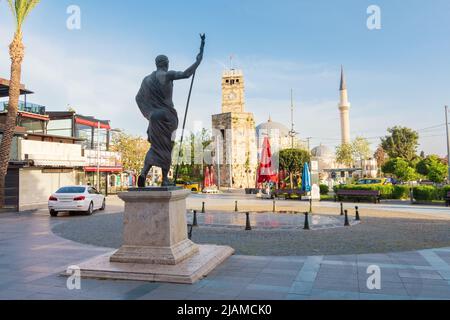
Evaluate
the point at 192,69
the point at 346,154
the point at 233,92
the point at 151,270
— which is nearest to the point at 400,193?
the point at 192,69

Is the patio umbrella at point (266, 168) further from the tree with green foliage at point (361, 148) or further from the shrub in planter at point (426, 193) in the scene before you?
the tree with green foliage at point (361, 148)

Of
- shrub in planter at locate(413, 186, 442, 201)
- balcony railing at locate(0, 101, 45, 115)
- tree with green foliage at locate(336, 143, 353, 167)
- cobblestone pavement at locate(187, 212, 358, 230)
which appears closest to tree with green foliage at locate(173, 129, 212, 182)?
tree with green foliage at locate(336, 143, 353, 167)

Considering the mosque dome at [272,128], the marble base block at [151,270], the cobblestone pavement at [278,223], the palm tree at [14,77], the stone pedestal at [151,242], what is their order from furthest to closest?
1. the mosque dome at [272,128]
2. the palm tree at [14,77]
3. the cobblestone pavement at [278,223]
4. the stone pedestal at [151,242]
5. the marble base block at [151,270]

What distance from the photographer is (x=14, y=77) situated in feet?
63.6

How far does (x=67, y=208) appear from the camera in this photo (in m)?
16.4

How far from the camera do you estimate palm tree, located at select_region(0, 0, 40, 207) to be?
18.8 metres

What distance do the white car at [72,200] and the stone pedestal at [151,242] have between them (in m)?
10.8

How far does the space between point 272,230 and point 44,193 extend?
17337mm

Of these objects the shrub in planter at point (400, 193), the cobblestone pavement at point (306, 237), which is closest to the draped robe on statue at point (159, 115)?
the cobblestone pavement at point (306, 237)

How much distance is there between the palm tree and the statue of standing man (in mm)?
15403

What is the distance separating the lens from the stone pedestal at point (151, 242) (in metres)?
6.12

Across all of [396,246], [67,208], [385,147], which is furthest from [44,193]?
[385,147]

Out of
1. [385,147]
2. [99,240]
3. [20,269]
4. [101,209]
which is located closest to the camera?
[20,269]
